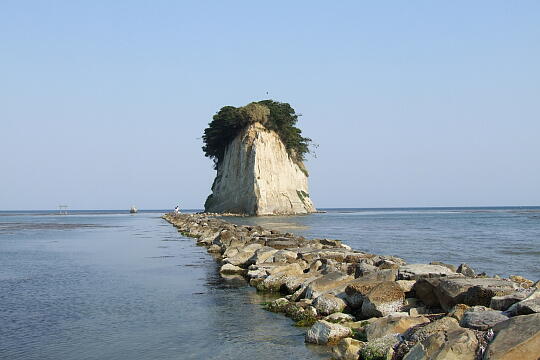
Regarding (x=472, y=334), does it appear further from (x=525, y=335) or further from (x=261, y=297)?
(x=261, y=297)

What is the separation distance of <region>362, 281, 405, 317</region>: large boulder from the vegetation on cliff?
71834 mm

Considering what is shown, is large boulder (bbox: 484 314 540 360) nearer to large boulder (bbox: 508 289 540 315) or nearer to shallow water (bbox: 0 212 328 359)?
large boulder (bbox: 508 289 540 315)

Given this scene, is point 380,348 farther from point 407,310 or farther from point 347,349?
point 407,310

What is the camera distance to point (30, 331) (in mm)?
11672

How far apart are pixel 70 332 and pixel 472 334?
25.0 ft

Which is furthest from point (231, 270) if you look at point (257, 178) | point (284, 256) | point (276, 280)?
point (257, 178)

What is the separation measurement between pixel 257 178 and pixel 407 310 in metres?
67.4

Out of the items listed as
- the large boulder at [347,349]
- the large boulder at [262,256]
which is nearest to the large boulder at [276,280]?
the large boulder at [262,256]

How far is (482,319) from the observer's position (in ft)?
28.5

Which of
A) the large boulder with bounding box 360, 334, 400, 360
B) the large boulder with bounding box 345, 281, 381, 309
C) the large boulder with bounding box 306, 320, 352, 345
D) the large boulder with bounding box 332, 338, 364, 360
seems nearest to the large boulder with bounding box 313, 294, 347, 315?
the large boulder with bounding box 345, 281, 381, 309

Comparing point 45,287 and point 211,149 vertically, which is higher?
point 211,149

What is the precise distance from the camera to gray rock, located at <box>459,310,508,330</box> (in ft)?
27.9

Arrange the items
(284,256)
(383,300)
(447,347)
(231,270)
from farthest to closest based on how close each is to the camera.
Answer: (231,270)
(284,256)
(383,300)
(447,347)

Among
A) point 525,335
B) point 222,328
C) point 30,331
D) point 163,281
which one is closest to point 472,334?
point 525,335
